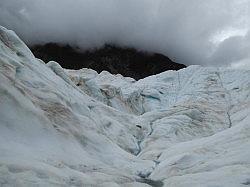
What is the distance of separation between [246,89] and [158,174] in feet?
157

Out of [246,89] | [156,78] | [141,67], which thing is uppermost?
[141,67]

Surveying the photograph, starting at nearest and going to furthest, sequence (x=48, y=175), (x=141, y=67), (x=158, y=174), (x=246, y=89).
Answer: (x=48, y=175)
(x=158, y=174)
(x=246, y=89)
(x=141, y=67)

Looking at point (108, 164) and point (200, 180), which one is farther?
point (108, 164)

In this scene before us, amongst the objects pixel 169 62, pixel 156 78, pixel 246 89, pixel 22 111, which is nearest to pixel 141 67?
pixel 169 62

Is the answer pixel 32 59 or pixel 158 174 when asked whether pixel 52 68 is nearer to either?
pixel 32 59

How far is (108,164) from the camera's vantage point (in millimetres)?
28000

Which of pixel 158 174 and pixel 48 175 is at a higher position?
pixel 158 174

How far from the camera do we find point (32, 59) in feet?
122

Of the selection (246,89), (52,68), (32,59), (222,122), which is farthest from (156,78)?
(32,59)

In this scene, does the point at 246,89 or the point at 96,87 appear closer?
the point at 96,87

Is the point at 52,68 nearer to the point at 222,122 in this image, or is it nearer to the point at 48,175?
the point at 222,122

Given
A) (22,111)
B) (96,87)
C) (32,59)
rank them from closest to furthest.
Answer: (22,111), (32,59), (96,87)

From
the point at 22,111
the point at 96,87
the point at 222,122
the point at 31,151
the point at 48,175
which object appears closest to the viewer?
the point at 48,175

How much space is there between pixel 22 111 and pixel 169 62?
163 metres
